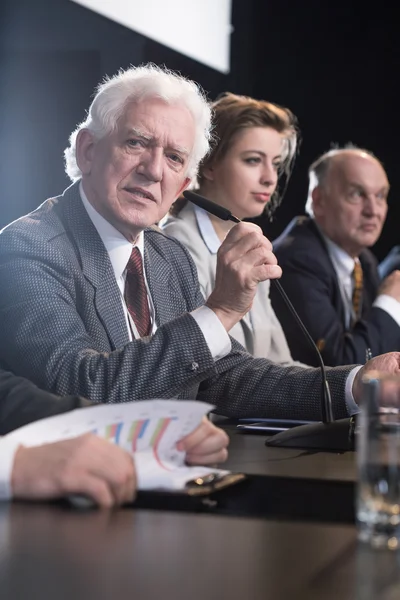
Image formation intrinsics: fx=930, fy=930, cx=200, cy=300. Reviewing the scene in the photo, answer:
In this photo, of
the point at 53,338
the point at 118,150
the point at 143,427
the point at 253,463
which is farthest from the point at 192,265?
the point at 143,427

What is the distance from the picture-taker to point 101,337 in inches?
72.0

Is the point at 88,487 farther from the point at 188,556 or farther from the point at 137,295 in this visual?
the point at 137,295

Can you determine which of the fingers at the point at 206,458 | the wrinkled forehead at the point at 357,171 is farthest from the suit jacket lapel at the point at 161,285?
the wrinkled forehead at the point at 357,171

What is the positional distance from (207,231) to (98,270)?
3.56ft

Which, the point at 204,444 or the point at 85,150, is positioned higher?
the point at 85,150

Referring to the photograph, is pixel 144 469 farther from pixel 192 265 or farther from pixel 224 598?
pixel 192 265

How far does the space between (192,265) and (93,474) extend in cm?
132

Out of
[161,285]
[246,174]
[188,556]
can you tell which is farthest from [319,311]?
[188,556]

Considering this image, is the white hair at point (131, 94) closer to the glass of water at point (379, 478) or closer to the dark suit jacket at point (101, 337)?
the dark suit jacket at point (101, 337)

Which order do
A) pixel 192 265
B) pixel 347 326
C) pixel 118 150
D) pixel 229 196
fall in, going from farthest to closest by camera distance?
pixel 347 326, pixel 229 196, pixel 192 265, pixel 118 150

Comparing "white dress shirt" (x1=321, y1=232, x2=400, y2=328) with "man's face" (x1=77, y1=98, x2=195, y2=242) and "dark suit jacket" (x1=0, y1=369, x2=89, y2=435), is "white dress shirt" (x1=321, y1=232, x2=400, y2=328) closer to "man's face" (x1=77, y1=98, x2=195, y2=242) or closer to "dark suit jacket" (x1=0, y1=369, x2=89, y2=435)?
"man's face" (x1=77, y1=98, x2=195, y2=242)

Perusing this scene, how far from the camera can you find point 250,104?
323 centimetres

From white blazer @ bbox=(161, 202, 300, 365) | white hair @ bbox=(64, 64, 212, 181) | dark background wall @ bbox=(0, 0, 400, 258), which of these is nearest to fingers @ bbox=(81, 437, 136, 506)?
white hair @ bbox=(64, 64, 212, 181)

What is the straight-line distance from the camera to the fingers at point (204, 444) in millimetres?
1170
